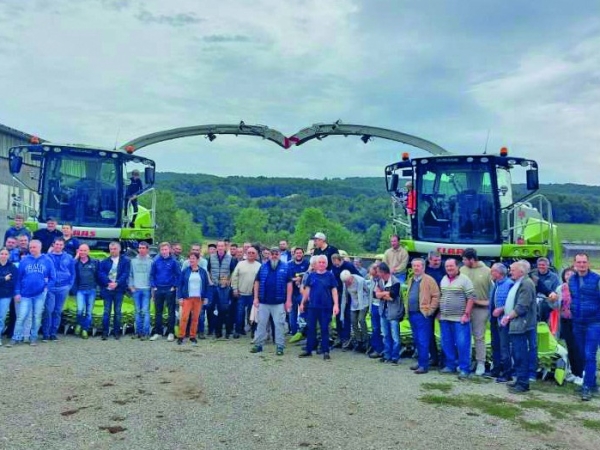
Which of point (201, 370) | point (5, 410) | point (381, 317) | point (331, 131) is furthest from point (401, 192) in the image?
point (5, 410)

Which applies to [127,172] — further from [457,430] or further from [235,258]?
[457,430]

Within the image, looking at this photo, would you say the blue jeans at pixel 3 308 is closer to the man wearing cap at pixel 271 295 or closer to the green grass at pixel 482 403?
the man wearing cap at pixel 271 295

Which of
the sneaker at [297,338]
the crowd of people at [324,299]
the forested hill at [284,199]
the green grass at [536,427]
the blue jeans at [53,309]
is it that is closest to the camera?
the green grass at [536,427]

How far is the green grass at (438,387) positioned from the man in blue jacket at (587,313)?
174 centimetres

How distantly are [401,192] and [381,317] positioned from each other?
13.0ft

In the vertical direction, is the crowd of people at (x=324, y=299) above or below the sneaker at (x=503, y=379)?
above

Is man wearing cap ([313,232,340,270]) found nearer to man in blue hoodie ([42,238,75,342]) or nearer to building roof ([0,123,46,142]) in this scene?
man in blue hoodie ([42,238,75,342])

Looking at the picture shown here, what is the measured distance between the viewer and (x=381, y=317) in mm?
9188

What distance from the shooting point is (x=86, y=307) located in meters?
10.0

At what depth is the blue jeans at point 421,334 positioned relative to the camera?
844cm

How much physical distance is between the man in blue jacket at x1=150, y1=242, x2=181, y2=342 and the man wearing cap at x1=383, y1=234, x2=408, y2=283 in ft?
13.3

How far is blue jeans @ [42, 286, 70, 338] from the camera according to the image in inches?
381

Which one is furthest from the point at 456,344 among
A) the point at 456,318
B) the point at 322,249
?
the point at 322,249

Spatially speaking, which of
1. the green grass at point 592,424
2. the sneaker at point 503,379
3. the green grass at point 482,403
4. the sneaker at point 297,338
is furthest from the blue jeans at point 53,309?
the green grass at point 592,424
